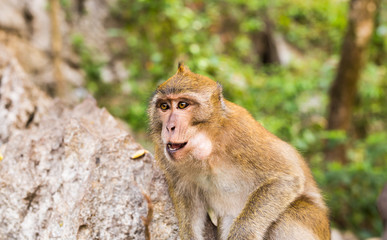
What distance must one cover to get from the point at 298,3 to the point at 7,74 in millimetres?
8454

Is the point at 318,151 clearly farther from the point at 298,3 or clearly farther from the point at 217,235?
the point at 217,235

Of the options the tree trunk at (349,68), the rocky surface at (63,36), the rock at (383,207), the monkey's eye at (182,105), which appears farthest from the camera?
the rocky surface at (63,36)

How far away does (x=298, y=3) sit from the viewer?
10.6 metres

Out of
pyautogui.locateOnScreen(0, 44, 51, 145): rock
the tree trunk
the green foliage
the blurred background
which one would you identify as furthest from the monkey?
the tree trunk

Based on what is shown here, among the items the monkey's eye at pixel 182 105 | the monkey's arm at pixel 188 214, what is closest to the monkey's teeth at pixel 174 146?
the monkey's eye at pixel 182 105

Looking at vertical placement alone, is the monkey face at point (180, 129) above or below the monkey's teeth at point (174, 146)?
above

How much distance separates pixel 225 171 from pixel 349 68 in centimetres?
549

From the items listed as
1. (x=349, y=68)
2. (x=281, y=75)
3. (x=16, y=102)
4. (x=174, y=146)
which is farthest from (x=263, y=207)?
(x=281, y=75)

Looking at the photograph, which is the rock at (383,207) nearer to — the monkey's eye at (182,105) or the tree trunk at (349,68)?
the tree trunk at (349,68)

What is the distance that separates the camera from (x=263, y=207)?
8.61 feet

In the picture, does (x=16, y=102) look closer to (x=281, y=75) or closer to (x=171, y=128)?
(x=171, y=128)

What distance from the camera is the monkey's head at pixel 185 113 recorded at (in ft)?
8.00

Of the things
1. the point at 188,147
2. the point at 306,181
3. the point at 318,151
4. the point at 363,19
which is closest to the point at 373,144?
the point at 318,151

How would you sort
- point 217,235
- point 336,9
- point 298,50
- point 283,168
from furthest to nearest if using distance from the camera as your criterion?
point 298,50, point 336,9, point 217,235, point 283,168
